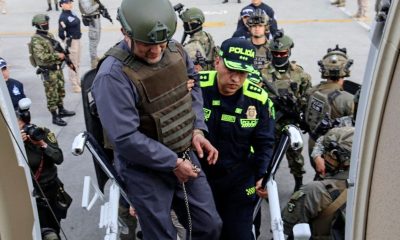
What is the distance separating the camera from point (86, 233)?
4.93 m

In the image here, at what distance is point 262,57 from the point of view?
5.67 meters

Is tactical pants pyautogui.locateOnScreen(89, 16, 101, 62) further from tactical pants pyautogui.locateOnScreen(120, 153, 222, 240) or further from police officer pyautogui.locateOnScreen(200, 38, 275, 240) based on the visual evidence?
tactical pants pyautogui.locateOnScreen(120, 153, 222, 240)

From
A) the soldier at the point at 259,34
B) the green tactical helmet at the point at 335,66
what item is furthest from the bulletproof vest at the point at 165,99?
the soldier at the point at 259,34

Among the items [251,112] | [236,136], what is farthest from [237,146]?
[251,112]

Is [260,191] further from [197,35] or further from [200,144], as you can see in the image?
[197,35]

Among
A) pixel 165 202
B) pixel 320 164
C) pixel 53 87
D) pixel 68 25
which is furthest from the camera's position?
pixel 68 25

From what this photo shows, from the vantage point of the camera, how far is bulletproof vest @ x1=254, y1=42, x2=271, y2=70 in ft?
17.6

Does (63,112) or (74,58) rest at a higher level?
(74,58)

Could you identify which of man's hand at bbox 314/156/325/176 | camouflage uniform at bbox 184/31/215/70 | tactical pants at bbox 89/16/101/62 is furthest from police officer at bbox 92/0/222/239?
tactical pants at bbox 89/16/101/62

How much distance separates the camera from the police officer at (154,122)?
2.37 metres

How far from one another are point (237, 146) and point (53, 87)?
475 centimetres

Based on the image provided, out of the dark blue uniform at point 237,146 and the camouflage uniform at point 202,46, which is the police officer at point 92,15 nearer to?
the camouflage uniform at point 202,46

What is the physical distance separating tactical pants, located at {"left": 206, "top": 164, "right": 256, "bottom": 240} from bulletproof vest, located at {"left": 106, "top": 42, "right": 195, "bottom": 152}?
0.78 m

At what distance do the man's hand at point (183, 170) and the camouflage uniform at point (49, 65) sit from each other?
5.27 meters
